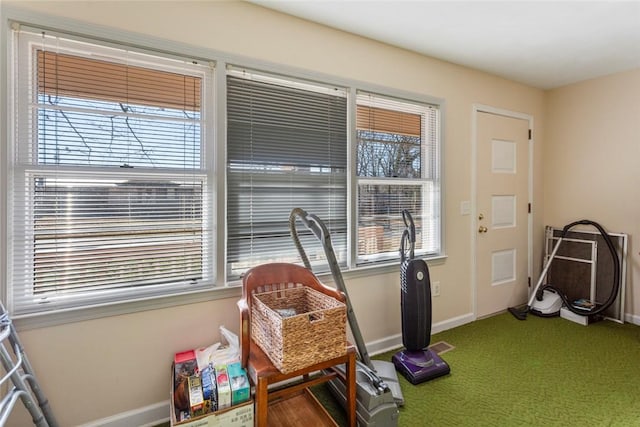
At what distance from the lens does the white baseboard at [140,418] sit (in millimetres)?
1687

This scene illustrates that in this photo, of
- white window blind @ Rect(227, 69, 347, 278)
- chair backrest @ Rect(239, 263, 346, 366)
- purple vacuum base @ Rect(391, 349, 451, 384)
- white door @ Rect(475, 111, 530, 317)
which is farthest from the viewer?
white door @ Rect(475, 111, 530, 317)

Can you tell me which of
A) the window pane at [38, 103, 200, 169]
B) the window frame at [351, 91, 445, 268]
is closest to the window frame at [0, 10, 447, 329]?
the window frame at [351, 91, 445, 268]

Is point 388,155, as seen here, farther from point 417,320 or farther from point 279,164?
point 417,320

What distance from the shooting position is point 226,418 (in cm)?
147

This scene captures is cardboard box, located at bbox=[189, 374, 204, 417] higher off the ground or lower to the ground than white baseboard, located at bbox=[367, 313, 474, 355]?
higher

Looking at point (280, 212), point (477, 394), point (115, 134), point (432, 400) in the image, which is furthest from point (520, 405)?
point (115, 134)

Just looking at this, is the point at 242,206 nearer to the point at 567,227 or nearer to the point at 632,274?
the point at 567,227

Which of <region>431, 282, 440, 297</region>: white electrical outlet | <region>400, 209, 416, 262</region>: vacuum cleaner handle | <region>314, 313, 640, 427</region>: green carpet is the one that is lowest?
<region>314, 313, 640, 427</region>: green carpet

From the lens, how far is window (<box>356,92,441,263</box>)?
2.52 m

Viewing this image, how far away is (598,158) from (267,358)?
386 cm

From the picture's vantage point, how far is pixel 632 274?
10.2 feet

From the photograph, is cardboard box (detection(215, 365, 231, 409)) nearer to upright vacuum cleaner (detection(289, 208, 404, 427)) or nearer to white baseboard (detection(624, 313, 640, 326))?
upright vacuum cleaner (detection(289, 208, 404, 427))

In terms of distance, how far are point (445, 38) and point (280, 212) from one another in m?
1.86

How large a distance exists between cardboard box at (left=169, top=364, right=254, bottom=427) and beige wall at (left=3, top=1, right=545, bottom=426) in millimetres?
444
